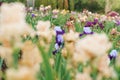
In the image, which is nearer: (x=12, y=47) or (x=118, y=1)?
(x=12, y=47)

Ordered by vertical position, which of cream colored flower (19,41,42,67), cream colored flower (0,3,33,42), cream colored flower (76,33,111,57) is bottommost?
cream colored flower (19,41,42,67)

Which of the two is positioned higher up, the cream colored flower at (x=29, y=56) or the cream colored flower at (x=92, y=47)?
the cream colored flower at (x=92, y=47)

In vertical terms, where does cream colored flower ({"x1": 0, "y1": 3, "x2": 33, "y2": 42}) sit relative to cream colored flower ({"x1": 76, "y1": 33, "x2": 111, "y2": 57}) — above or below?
above

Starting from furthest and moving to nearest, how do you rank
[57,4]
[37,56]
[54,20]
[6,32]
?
[57,4] → [54,20] → [37,56] → [6,32]

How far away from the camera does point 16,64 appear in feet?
2.40

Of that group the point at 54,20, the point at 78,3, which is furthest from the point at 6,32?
the point at 78,3

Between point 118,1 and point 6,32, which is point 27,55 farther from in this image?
point 118,1

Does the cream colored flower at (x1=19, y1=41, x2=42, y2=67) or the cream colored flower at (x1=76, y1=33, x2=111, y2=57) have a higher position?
the cream colored flower at (x1=76, y1=33, x2=111, y2=57)

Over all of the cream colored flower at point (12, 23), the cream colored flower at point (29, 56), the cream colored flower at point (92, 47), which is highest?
the cream colored flower at point (12, 23)

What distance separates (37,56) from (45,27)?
9.4 inches

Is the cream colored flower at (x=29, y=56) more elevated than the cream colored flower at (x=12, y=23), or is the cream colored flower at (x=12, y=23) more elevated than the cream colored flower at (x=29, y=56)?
the cream colored flower at (x=12, y=23)

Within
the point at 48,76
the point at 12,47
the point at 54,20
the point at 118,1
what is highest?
the point at 12,47

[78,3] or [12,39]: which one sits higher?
[12,39]

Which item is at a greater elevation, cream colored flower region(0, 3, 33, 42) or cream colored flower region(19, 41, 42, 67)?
cream colored flower region(0, 3, 33, 42)
